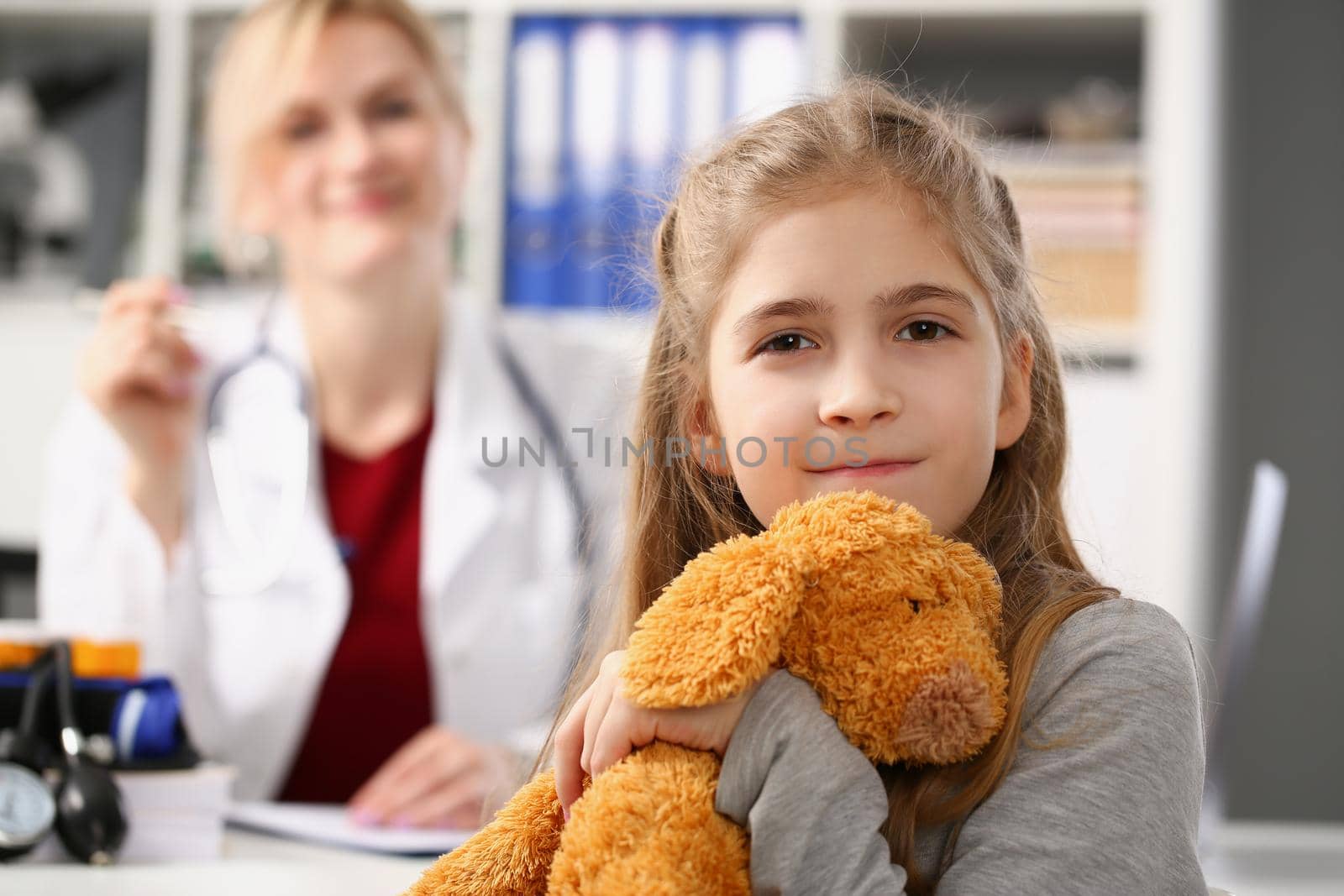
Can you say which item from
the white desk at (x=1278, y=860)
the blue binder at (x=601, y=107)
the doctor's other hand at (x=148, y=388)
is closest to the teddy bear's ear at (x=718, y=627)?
the white desk at (x=1278, y=860)

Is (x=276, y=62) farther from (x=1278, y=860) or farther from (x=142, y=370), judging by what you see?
(x=1278, y=860)

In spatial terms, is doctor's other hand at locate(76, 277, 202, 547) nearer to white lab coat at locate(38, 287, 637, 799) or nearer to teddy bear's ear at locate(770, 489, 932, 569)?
white lab coat at locate(38, 287, 637, 799)

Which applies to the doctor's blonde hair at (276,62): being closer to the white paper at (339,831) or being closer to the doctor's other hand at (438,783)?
the doctor's other hand at (438,783)

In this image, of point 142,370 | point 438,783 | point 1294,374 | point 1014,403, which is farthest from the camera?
point 1294,374

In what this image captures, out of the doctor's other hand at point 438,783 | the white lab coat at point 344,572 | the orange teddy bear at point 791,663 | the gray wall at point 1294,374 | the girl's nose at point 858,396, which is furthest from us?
the gray wall at point 1294,374

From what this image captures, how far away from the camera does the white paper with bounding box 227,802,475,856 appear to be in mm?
863

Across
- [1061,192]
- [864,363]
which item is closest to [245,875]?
[864,363]

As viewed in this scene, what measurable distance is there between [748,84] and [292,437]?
1.01 metres

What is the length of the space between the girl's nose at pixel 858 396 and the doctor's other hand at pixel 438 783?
499 mm

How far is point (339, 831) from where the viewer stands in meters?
0.91

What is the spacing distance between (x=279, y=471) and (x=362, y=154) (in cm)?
45

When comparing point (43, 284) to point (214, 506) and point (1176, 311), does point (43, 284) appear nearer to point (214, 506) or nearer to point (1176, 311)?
point (214, 506)

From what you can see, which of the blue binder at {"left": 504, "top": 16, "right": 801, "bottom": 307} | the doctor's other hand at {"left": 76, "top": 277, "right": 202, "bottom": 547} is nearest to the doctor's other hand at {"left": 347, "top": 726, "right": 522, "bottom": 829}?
the doctor's other hand at {"left": 76, "top": 277, "right": 202, "bottom": 547}

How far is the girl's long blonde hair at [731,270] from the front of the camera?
2.19ft
